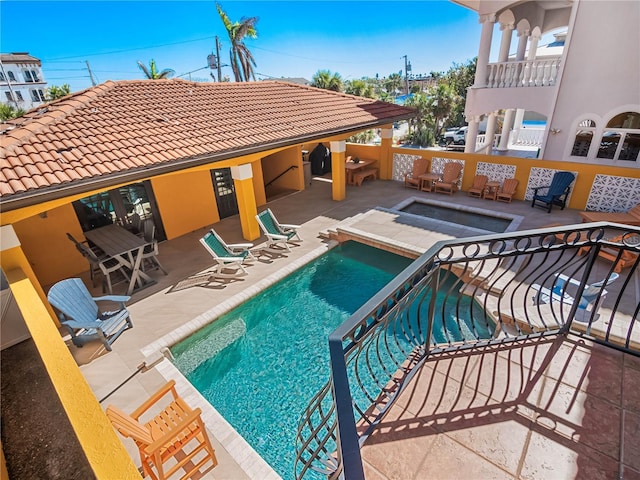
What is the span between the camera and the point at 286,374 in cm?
566

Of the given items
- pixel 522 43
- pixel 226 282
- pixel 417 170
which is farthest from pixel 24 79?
pixel 522 43

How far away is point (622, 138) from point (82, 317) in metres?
17.8

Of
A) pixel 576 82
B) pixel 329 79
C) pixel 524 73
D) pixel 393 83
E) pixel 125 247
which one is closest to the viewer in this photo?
pixel 125 247

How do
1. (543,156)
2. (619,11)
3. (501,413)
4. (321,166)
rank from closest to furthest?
(501,413), (619,11), (543,156), (321,166)

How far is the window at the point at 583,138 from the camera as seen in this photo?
12.5 m

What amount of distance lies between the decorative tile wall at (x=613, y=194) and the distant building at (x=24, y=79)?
7823 cm

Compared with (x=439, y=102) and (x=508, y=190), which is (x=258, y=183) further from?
(x=439, y=102)

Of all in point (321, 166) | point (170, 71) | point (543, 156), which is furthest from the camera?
point (170, 71)

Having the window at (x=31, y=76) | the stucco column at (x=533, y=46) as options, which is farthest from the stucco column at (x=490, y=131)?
the window at (x=31, y=76)

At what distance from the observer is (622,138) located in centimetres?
1185

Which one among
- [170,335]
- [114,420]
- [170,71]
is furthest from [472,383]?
[170,71]

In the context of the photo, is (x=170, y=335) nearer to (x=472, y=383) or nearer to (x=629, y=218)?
(x=472, y=383)

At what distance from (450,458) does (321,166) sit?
1673 cm

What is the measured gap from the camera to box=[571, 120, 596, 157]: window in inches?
492
